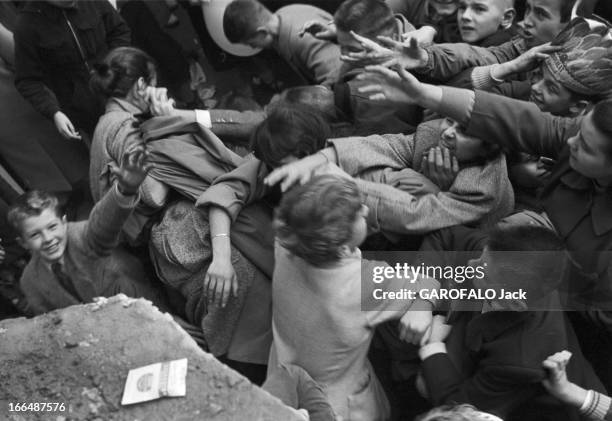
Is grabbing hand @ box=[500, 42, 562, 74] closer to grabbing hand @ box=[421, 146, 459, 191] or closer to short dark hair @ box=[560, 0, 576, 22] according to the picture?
short dark hair @ box=[560, 0, 576, 22]

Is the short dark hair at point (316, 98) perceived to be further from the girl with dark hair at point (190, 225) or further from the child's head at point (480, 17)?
the child's head at point (480, 17)

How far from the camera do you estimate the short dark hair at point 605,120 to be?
163 cm

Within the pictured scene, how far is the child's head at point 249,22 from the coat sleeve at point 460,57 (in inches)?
34.5

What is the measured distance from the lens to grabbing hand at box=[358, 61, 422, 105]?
1911mm

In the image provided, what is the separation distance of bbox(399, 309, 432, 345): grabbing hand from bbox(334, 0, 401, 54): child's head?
1.11 metres

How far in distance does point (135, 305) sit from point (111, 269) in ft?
1.26

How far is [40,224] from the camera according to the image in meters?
2.03

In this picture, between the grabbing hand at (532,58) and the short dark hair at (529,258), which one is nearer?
the short dark hair at (529,258)

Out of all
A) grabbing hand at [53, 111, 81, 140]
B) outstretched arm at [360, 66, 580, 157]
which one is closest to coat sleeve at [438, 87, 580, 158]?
outstretched arm at [360, 66, 580, 157]

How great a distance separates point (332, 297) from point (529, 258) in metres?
0.53

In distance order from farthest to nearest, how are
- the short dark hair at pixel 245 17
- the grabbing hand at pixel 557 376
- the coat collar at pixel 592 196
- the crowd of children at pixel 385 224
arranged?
the short dark hair at pixel 245 17, the coat collar at pixel 592 196, the crowd of children at pixel 385 224, the grabbing hand at pixel 557 376

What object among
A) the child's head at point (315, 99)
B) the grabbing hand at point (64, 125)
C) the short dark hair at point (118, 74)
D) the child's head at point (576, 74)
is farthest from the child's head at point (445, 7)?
the grabbing hand at point (64, 125)

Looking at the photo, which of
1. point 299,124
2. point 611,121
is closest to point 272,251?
point 299,124

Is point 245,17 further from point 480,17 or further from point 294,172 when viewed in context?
point 294,172
